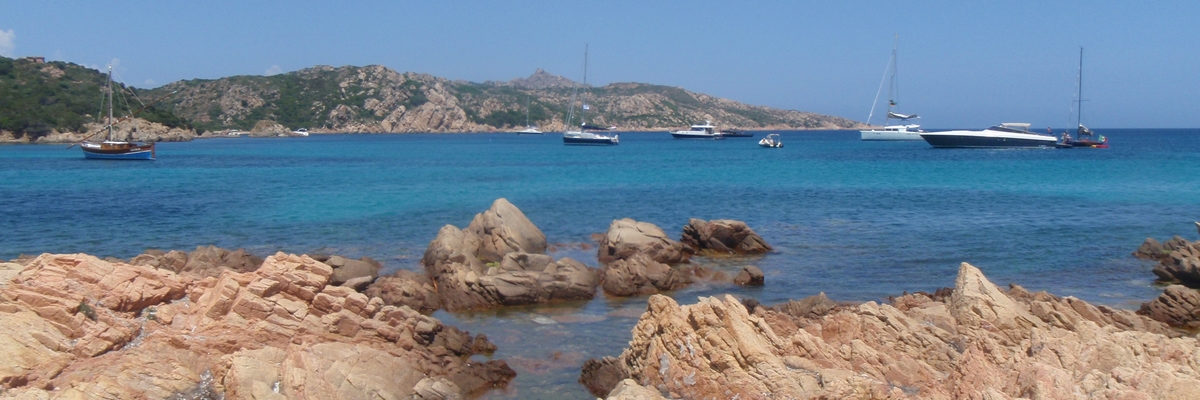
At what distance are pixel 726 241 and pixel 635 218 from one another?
771cm

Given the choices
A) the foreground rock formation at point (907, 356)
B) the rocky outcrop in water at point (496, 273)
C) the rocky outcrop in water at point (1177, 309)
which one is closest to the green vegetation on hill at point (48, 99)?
the rocky outcrop in water at point (496, 273)

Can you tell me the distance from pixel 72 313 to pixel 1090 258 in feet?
81.2

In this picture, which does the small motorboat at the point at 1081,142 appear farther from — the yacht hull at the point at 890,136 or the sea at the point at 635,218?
the sea at the point at 635,218

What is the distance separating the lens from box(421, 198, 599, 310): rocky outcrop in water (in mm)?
17344

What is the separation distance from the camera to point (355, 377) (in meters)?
10.9

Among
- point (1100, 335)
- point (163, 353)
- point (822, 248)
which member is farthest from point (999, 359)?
point (822, 248)

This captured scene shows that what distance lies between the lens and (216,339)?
37.9 feet

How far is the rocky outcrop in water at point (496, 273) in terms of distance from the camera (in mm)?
17344

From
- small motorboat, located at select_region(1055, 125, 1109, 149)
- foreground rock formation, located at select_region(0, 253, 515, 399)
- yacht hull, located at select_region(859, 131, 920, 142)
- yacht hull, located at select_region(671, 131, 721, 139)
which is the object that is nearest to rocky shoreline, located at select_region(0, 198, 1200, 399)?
foreground rock formation, located at select_region(0, 253, 515, 399)

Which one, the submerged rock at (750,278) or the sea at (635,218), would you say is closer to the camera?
the sea at (635,218)

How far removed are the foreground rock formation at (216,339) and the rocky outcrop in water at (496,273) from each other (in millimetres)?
3538

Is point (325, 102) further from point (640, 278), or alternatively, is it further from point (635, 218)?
point (640, 278)

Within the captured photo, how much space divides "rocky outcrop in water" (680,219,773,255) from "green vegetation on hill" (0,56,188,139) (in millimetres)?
85022

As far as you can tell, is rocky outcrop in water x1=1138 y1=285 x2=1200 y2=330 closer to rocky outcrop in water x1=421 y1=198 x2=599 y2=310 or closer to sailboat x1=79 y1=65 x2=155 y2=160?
rocky outcrop in water x1=421 y1=198 x2=599 y2=310
